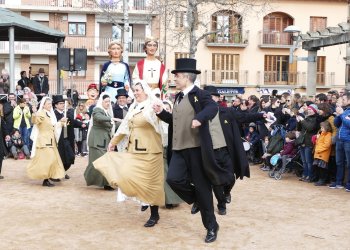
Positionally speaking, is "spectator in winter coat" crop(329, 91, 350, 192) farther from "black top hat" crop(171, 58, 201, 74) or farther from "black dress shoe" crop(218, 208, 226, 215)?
"black top hat" crop(171, 58, 201, 74)

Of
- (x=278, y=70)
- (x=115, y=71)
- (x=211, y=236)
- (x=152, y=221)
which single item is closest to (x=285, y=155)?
(x=115, y=71)

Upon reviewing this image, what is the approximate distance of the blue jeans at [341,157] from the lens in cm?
984

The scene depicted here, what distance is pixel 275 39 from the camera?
132 feet

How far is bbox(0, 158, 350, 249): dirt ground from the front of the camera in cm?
626

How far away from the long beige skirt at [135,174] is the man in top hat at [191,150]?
Result: 2.18ft

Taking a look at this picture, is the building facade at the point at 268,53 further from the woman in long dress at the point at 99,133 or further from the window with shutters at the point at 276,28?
the woman in long dress at the point at 99,133

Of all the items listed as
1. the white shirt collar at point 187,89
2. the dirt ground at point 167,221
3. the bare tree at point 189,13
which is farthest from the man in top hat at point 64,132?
the bare tree at point 189,13

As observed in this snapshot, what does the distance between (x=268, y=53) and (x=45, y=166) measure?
32020 mm

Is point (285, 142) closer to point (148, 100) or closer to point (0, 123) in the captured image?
point (148, 100)

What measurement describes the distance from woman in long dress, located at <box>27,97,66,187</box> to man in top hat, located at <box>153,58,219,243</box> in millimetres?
4698

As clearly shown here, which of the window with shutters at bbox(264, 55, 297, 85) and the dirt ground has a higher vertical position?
the window with shutters at bbox(264, 55, 297, 85)

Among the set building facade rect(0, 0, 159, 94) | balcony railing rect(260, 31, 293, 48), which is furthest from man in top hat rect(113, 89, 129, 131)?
balcony railing rect(260, 31, 293, 48)

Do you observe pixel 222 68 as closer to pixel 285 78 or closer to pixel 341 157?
pixel 285 78

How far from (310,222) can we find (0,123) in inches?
290
